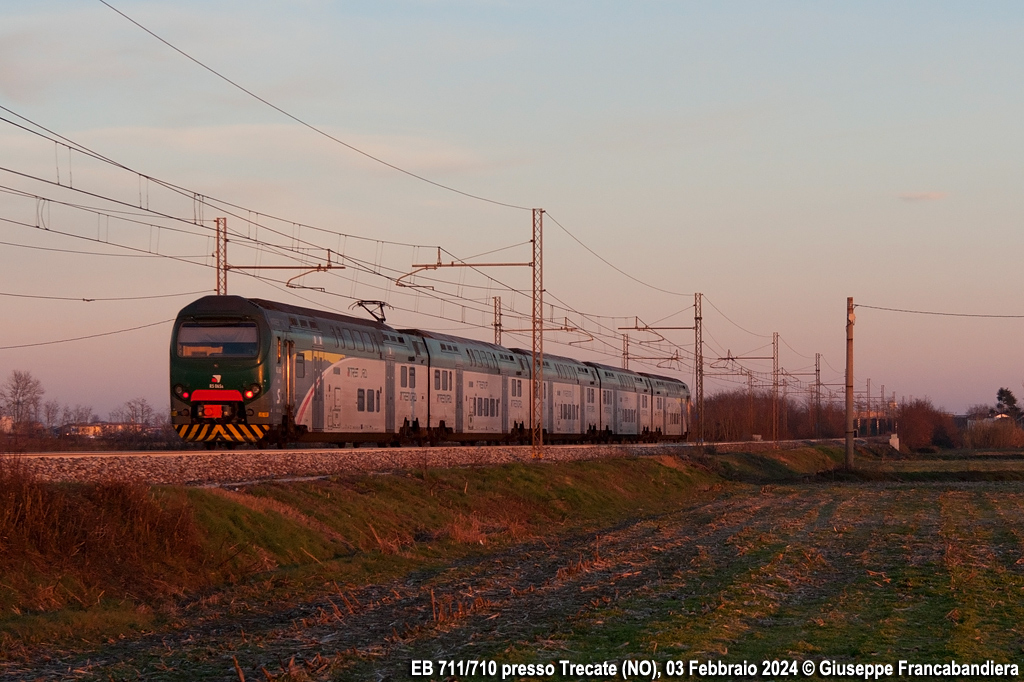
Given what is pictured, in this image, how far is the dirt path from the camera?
12.8 metres

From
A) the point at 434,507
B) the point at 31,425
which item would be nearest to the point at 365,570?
the point at 434,507

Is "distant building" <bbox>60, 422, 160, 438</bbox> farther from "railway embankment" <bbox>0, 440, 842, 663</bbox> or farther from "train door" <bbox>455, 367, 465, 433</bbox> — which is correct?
"railway embankment" <bbox>0, 440, 842, 663</bbox>

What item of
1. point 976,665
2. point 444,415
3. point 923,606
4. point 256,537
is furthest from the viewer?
point 444,415

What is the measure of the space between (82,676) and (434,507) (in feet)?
54.5

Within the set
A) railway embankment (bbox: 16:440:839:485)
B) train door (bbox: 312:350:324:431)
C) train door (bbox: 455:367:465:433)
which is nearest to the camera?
railway embankment (bbox: 16:440:839:485)

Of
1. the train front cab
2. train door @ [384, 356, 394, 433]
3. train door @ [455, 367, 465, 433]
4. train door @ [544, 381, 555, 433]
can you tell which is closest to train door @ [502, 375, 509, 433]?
train door @ [544, 381, 555, 433]

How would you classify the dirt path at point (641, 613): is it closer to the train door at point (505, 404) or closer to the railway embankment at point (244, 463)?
the railway embankment at point (244, 463)

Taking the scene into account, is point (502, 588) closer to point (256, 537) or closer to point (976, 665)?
point (256, 537)

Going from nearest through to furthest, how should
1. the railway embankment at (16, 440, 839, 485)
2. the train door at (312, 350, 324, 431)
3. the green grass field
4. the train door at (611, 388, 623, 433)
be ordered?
1. the green grass field
2. the railway embankment at (16, 440, 839, 485)
3. the train door at (312, 350, 324, 431)
4. the train door at (611, 388, 623, 433)

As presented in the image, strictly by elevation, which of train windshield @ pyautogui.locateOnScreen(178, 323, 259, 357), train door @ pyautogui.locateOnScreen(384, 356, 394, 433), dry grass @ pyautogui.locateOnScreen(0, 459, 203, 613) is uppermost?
train windshield @ pyautogui.locateOnScreen(178, 323, 259, 357)

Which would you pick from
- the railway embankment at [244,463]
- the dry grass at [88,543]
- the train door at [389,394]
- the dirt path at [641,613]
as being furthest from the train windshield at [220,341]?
the dry grass at [88,543]

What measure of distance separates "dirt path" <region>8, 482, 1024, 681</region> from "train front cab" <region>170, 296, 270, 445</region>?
891 centimetres

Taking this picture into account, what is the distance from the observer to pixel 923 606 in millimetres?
16000

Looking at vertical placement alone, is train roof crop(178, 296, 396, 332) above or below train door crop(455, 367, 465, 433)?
above
